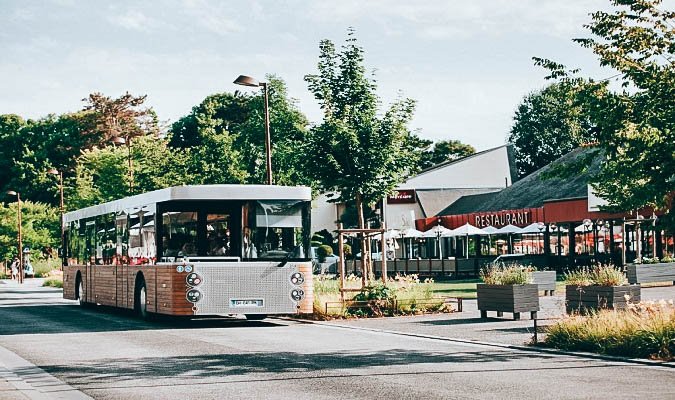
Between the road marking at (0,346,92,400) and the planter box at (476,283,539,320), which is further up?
the planter box at (476,283,539,320)

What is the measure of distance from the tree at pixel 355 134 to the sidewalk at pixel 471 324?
206 inches

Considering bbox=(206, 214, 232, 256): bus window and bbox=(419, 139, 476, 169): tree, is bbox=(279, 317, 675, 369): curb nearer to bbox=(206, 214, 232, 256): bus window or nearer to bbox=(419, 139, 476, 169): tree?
bbox=(206, 214, 232, 256): bus window

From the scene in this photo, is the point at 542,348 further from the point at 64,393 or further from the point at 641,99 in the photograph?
the point at 64,393

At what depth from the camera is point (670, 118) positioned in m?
15.0

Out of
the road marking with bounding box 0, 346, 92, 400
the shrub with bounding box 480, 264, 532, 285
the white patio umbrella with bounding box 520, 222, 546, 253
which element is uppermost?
the white patio umbrella with bounding box 520, 222, 546, 253

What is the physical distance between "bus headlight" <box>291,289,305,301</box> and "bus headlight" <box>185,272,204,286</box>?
1966 mm

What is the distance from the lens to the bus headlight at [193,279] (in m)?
22.2

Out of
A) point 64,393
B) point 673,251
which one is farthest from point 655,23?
point 673,251

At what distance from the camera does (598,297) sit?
65.4 feet

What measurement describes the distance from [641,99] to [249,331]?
374 inches

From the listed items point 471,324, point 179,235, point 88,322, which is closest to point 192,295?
point 179,235

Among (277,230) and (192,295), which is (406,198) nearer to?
(277,230)

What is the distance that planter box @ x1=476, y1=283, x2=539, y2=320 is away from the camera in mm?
22266

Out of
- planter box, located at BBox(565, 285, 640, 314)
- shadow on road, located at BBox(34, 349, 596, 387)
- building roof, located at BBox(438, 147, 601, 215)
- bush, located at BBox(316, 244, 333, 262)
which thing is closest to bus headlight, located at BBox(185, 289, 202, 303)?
shadow on road, located at BBox(34, 349, 596, 387)
